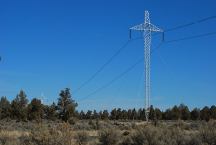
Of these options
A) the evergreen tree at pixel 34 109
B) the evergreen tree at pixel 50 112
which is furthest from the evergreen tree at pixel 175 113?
the evergreen tree at pixel 34 109

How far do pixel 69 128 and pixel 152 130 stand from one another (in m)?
13.8

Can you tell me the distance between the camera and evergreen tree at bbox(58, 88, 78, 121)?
300ft

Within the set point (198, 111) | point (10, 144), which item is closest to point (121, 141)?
point (10, 144)

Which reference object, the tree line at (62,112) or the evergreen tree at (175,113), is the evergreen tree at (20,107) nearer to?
the tree line at (62,112)

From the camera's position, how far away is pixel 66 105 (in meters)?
92.1

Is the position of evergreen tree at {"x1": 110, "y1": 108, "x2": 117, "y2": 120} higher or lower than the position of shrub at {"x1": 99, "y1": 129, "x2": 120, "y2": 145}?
higher

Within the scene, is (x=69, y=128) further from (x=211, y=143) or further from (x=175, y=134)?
(x=175, y=134)

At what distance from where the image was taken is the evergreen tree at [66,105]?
300ft

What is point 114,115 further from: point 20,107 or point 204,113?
point 20,107

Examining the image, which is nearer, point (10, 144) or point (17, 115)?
point (10, 144)

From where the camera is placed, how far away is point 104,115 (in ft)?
532

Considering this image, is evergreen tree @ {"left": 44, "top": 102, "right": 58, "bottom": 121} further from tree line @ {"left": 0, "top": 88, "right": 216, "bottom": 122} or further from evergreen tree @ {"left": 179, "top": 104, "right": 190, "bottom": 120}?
evergreen tree @ {"left": 179, "top": 104, "right": 190, "bottom": 120}

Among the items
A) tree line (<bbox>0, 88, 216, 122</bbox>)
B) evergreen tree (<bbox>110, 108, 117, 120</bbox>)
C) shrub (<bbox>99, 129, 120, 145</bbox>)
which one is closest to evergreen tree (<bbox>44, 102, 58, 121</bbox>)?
tree line (<bbox>0, 88, 216, 122</bbox>)

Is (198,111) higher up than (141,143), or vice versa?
(198,111)
